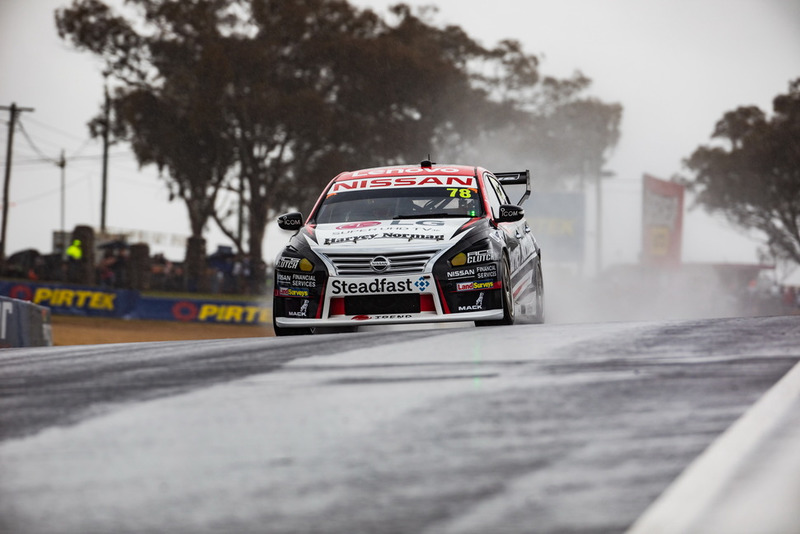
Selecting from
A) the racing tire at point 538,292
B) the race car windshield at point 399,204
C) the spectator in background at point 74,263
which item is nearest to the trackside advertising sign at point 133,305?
the spectator in background at point 74,263

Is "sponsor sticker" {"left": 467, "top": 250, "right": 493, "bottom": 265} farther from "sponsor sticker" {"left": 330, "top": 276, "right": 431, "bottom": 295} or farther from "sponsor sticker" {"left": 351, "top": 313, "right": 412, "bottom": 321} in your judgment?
"sponsor sticker" {"left": 351, "top": 313, "right": 412, "bottom": 321}

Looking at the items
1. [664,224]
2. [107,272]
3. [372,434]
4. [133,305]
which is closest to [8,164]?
[107,272]

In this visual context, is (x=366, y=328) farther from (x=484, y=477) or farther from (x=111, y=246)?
(x=111, y=246)

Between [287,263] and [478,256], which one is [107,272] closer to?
[287,263]

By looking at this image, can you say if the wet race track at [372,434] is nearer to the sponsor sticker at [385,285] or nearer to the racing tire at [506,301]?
the sponsor sticker at [385,285]

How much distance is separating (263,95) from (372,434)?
114 ft

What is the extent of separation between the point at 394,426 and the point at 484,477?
719mm

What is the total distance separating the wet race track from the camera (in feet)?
11.6

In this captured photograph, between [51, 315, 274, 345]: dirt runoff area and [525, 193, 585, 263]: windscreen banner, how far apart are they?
26267 mm

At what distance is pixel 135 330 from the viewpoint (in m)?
29.3

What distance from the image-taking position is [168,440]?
434 centimetres

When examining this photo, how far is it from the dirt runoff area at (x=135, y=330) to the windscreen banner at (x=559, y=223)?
26.3m

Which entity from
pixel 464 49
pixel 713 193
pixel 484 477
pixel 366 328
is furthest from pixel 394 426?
pixel 713 193

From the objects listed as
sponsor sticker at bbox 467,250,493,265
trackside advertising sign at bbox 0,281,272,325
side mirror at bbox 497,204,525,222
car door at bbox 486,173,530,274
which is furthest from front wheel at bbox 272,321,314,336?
trackside advertising sign at bbox 0,281,272,325
